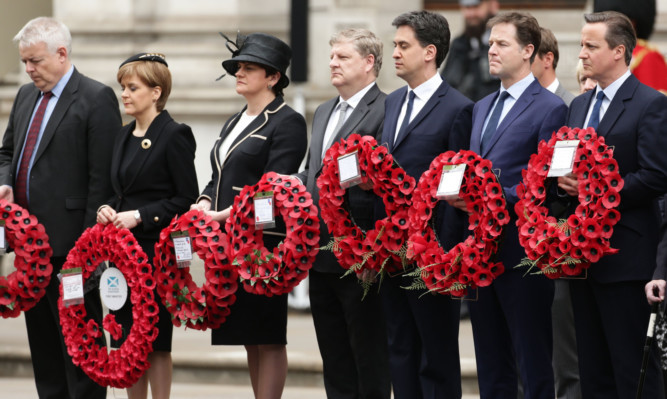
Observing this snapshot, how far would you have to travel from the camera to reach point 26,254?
651cm

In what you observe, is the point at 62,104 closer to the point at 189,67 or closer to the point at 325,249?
the point at 325,249

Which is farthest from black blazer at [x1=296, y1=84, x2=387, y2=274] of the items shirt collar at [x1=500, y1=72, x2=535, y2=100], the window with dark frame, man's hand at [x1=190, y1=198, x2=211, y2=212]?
the window with dark frame

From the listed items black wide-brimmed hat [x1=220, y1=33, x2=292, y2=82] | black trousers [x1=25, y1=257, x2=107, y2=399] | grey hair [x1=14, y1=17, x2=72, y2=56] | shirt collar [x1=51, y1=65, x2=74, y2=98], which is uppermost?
grey hair [x1=14, y1=17, x2=72, y2=56]

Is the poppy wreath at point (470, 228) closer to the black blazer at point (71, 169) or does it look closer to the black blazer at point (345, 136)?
the black blazer at point (345, 136)

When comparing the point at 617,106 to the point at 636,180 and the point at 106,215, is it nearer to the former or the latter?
the point at 636,180

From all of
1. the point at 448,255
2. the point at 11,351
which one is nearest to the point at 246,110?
the point at 448,255

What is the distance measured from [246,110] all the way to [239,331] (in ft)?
3.85

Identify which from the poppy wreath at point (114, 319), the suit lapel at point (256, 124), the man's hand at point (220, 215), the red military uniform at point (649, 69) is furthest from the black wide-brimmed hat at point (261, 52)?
the red military uniform at point (649, 69)

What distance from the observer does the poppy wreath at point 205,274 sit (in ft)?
19.9

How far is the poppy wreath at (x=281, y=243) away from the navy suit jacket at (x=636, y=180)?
1.37m

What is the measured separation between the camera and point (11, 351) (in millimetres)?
8672

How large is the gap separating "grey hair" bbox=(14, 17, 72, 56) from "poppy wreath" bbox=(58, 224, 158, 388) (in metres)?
1.10

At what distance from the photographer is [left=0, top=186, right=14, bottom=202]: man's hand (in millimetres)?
6611

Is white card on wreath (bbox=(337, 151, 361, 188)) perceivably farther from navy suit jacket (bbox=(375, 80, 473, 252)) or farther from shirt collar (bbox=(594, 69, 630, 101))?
shirt collar (bbox=(594, 69, 630, 101))
